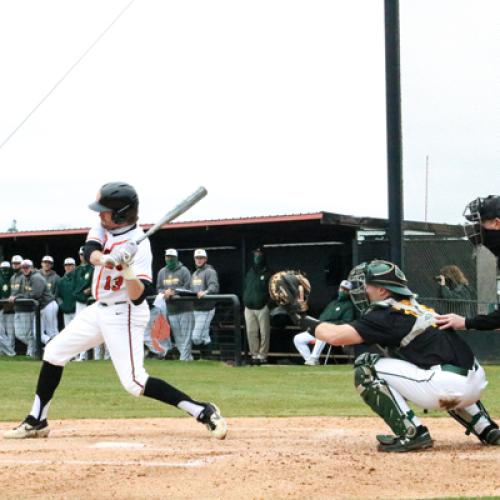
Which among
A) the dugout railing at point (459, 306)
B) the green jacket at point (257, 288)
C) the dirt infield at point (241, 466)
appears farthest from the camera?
the green jacket at point (257, 288)

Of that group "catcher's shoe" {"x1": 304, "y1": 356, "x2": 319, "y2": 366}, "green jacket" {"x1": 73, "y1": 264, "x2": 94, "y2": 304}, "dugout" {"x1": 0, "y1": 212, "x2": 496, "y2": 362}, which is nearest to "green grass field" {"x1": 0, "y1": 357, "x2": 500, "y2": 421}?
"catcher's shoe" {"x1": 304, "y1": 356, "x2": 319, "y2": 366}

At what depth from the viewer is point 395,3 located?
11.9 metres

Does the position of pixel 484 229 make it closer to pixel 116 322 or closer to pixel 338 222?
pixel 116 322

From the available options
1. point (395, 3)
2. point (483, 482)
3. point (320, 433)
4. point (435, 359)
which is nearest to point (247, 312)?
point (395, 3)

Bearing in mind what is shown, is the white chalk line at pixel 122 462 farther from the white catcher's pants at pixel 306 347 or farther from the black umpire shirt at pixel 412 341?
the white catcher's pants at pixel 306 347

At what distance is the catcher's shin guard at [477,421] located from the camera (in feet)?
19.6

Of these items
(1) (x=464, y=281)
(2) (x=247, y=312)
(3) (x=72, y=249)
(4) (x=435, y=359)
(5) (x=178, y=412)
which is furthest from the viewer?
(3) (x=72, y=249)

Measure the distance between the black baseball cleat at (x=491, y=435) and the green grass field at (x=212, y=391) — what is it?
2253 mm

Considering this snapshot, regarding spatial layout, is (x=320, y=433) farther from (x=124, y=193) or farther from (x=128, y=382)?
(x=124, y=193)

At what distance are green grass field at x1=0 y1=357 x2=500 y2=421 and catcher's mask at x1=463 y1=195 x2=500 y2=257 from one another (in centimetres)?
282

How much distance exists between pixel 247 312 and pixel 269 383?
382 centimetres

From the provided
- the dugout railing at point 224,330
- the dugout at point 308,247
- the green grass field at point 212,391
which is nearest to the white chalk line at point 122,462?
the green grass field at point 212,391

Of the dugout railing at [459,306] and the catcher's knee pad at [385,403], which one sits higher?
the catcher's knee pad at [385,403]

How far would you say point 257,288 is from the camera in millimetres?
15094
